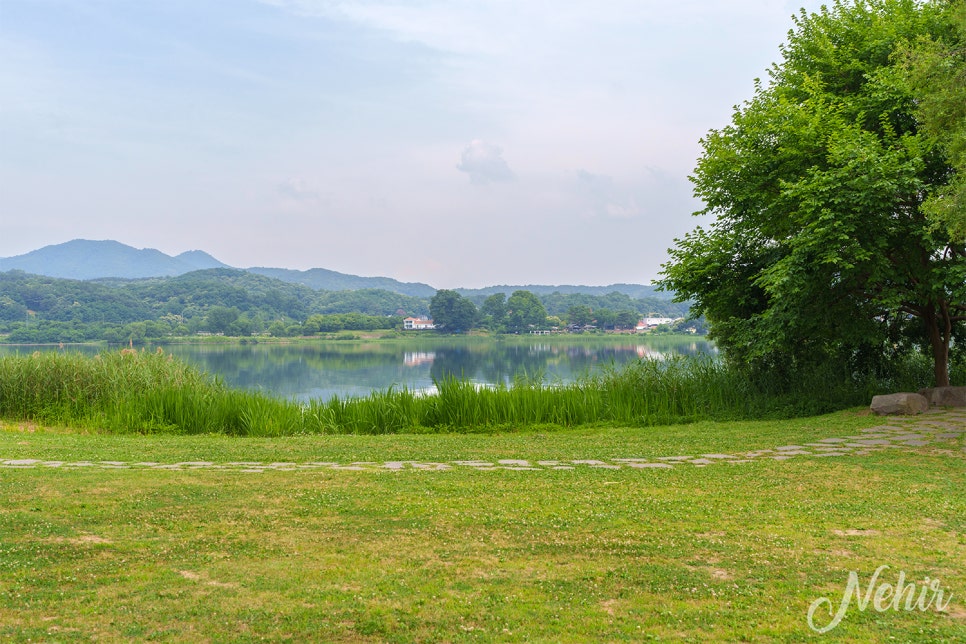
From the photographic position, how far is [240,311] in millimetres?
79562

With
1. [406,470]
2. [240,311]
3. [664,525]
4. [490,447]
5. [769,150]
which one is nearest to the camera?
[664,525]

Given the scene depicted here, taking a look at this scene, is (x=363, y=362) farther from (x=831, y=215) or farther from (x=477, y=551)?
(x=477, y=551)

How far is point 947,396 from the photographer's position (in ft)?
46.7

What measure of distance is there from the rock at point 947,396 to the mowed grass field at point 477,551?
550 cm

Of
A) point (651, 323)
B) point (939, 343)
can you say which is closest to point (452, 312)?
point (651, 323)

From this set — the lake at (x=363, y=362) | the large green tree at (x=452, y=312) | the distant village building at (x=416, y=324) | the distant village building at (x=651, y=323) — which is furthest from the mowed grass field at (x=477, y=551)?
the distant village building at (x=416, y=324)

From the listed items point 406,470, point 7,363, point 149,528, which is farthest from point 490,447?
point 7,363

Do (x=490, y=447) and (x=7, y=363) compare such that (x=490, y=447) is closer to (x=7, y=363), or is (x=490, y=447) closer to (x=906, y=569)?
(x=906, y=569)

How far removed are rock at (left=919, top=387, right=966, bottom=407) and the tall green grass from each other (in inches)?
56.1

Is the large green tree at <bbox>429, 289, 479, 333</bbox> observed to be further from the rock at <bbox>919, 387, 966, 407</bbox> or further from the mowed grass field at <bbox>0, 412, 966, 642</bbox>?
the mowed grass field at <bbox>0, 412, 966, 642</bbox>

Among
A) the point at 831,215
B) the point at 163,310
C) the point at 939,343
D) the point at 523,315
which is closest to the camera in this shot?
the point at 831,215

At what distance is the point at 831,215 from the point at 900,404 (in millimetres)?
3796

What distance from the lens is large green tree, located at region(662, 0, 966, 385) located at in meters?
13.7

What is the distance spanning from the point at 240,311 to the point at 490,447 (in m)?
73.5
